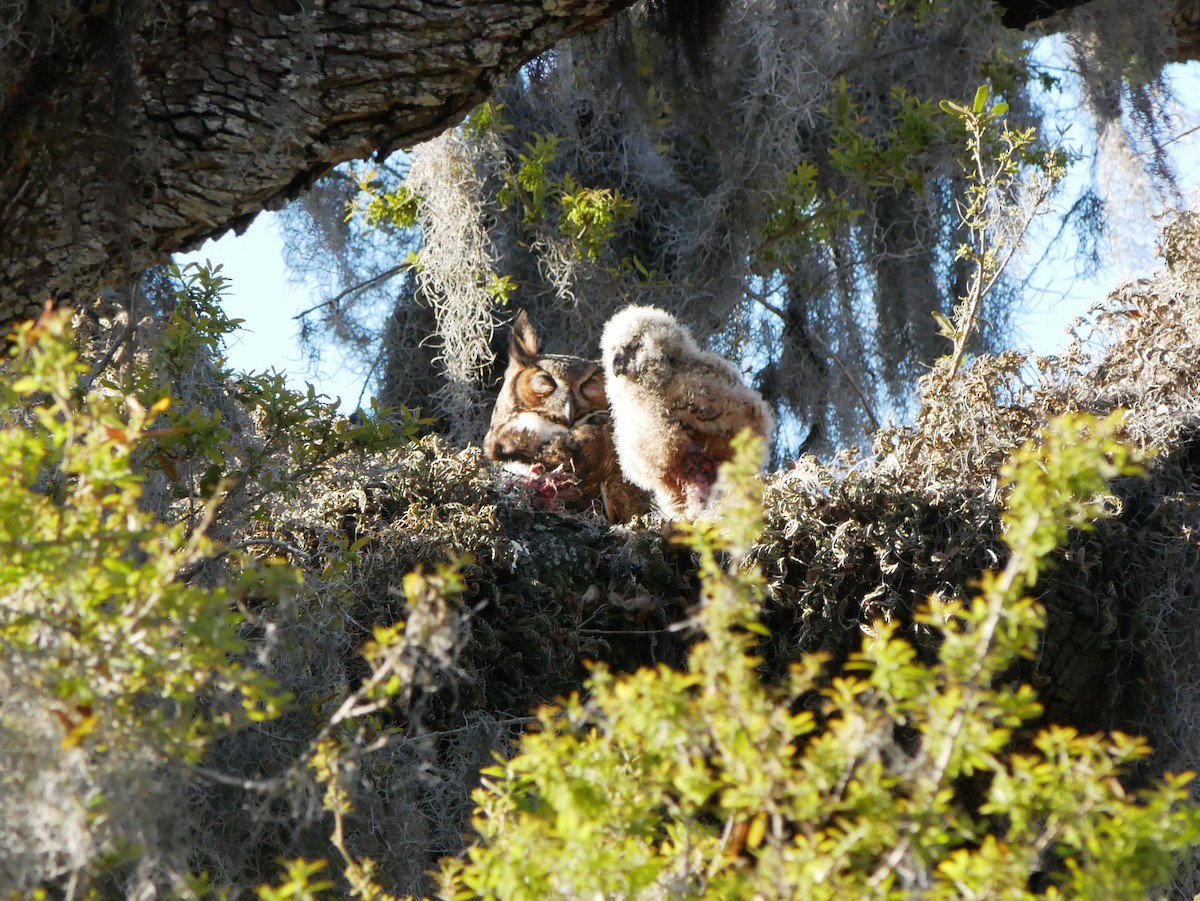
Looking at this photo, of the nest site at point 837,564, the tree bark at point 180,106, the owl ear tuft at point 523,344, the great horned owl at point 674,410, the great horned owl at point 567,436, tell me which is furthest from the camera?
the owl ear tuft at point 523,344

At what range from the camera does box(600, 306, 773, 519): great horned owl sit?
16.2 feet

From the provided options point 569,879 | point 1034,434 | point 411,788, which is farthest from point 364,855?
point 1034,434

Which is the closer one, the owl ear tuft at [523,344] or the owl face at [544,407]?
the owl face at [544,407]

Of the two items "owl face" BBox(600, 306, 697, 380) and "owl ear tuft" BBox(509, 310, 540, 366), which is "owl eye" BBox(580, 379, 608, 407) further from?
"owl face" BBox(600, 306, 697, 380)

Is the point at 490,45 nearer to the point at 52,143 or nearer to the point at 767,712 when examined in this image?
the point at 52,143

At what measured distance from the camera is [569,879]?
1.97m

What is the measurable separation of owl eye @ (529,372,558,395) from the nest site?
138 centimetres

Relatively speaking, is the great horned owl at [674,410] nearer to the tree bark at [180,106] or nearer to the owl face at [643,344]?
the owl face at [643,344]

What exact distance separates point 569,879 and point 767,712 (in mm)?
362

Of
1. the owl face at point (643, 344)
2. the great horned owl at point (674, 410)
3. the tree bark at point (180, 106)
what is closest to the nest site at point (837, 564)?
the great horned owl at point (674, 410)

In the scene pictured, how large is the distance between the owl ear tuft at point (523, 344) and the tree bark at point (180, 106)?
2.83 meters

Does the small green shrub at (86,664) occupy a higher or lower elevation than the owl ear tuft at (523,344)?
lower

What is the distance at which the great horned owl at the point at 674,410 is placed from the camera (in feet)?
16.2

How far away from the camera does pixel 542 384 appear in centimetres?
586
